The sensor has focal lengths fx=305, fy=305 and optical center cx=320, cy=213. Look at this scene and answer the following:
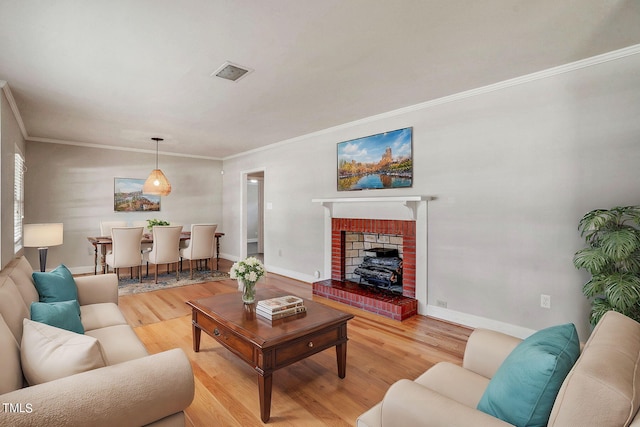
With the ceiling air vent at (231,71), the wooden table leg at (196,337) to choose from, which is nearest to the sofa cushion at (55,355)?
the wooden table leg at (196,337)

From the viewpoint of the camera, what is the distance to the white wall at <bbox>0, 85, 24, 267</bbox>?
116 inches

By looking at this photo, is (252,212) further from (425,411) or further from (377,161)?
(425,411)

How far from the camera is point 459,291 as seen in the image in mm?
3361

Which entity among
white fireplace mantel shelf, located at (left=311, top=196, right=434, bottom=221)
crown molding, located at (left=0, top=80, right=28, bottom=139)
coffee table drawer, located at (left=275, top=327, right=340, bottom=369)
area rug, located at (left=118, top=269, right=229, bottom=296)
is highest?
crown molding, located at (left=0, top=80, right=28, bottom=139)

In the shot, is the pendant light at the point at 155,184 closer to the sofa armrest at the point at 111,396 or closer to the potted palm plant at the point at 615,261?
the sofa armrest at the point at 111,396

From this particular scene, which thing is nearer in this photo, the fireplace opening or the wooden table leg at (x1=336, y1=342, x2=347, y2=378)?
the wooden table leg at (x1=336, y1=342, x2=347, y2=378)

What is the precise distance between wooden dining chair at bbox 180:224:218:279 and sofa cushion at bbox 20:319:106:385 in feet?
14.0

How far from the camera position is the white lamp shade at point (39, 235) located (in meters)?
3.38

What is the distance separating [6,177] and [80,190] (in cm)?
304

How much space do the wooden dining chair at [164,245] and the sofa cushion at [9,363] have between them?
399cm

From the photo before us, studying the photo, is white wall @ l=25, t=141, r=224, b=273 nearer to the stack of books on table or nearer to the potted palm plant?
the stack of books on table

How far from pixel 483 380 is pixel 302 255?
3.96 meters

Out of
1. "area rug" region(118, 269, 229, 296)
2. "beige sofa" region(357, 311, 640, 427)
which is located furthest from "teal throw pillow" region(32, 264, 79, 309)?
"area rug" region(118, 269, 229, 296)

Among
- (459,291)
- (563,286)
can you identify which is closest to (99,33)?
(459,291)
